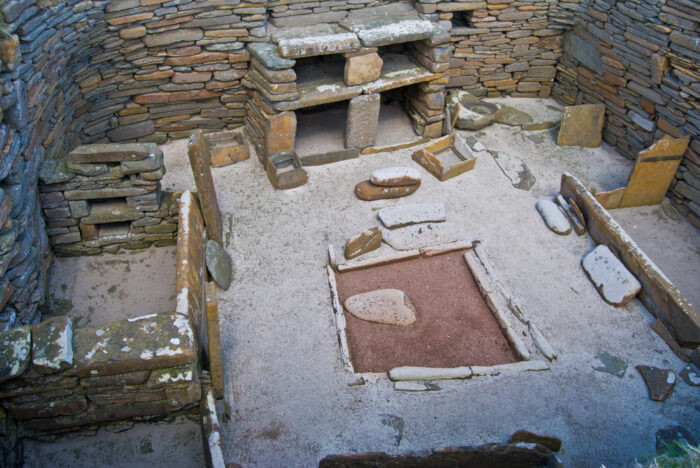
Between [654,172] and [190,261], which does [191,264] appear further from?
[654,172]

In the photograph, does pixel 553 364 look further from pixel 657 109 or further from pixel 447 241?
pixel 657 109

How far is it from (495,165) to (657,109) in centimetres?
225

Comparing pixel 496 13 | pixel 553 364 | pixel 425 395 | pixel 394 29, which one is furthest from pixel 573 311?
pixel 496 13

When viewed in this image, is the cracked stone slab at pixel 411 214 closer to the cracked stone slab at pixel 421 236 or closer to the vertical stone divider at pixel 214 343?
the cracked stone slab at pixel 421 236

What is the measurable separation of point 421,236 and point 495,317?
1.36m

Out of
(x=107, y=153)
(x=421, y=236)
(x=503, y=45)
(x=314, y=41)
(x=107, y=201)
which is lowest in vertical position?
(x=421, y=236)

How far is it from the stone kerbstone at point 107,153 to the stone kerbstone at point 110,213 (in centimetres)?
63

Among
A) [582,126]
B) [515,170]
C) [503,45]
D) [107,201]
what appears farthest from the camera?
[503,45]

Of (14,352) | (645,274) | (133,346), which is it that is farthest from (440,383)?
(14,352)

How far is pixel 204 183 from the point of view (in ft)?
20.0

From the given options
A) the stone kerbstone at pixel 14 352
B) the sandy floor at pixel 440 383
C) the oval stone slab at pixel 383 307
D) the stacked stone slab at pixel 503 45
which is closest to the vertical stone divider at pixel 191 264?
the sandy floor at pixel 440 383

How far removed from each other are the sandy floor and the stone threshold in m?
0.09

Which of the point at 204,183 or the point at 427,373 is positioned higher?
the point at 204,183

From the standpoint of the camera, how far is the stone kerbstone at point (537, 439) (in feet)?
15.2
